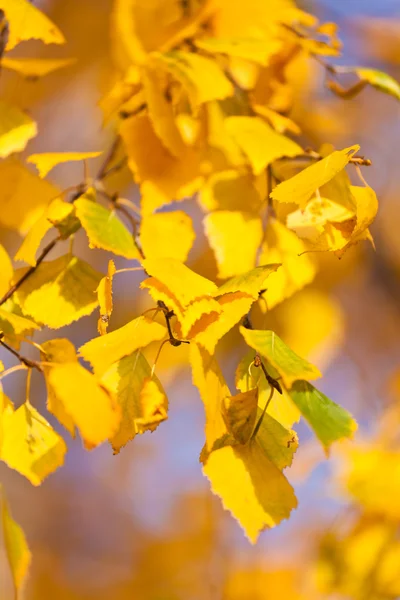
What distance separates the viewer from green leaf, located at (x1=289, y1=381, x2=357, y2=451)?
278 mm

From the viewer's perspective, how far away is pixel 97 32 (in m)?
0.90

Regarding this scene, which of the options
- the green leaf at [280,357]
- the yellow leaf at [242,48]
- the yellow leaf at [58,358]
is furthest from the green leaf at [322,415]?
the yellow leaf at [242,48]

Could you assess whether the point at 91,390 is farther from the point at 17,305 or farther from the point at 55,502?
the point at 55,502

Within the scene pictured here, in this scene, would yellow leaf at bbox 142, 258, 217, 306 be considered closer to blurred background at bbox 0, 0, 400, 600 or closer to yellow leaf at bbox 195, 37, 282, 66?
yellow leaf at bbox 195, 37, 282, 66

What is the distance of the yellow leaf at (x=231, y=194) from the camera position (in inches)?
15.9

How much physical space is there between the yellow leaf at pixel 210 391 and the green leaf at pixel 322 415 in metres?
0.04

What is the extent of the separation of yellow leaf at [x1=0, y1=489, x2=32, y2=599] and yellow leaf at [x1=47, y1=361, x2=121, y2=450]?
0.27ft

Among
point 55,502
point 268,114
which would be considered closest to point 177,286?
point 268,114

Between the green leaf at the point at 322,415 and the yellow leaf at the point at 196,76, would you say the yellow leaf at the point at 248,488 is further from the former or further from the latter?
the yellow leaf at the point at 196,76

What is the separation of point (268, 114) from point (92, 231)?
17 cm

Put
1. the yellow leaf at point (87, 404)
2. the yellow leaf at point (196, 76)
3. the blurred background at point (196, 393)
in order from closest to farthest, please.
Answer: the yellow leaf at point (87, 404) → the yellow leaf at point (196, 76) → the blurred background at point (196, 393)

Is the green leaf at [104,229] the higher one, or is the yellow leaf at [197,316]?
the green leaf at [104,229]

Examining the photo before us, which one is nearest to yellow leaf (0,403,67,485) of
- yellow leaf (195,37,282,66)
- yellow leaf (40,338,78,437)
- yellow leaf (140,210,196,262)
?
yellow leaf (40,338,78,437)

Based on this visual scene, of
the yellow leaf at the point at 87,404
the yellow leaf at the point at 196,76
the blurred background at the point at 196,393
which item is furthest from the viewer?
the blurred background at the point at 196,393
